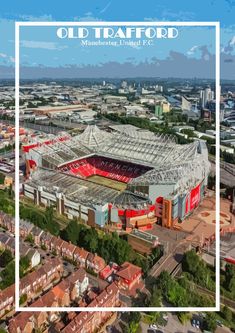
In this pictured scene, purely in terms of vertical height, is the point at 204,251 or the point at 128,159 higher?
the point at 128,159

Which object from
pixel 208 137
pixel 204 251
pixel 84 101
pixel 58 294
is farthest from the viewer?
pixel 84 101

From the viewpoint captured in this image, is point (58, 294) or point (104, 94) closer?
point (58, 294)

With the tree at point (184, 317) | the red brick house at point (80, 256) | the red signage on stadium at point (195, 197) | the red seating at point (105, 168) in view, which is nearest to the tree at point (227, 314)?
the tree at point (184, 317)

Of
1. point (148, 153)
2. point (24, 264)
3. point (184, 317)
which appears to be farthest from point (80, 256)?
point (148, 153)

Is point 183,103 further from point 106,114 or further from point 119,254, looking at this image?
point 119,254

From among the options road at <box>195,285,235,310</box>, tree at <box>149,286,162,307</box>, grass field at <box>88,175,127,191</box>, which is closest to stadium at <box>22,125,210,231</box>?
grass field at <box>88,175,127,191</box>

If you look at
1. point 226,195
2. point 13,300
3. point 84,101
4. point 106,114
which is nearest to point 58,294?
point 13,300

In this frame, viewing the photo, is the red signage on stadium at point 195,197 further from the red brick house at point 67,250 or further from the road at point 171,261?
the red brick house at point 67,250
